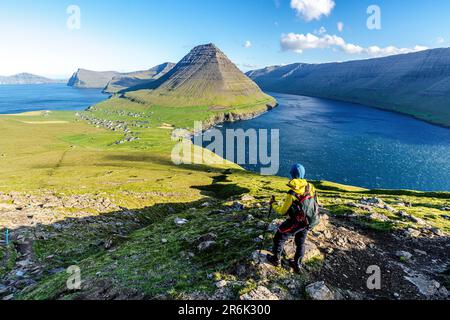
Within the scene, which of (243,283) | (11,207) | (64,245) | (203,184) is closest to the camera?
(243,283)

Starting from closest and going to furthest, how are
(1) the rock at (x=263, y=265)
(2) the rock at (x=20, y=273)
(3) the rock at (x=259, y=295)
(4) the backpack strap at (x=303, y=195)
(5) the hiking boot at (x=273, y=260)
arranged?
(3) the rock at (x=259, y=295) < (4) the backpack strap at (x=303, y=195) < (1) the rock at (x=263, y=265) < (5) the hiking boot at (x=273, y=260) < (2) the rock at (x=20, y=273)

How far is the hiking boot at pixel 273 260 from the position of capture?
47.6 feet

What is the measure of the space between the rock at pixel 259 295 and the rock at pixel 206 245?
652cm

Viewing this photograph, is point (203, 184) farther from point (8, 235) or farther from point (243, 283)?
point (243, 283)

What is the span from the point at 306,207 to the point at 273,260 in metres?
3.39

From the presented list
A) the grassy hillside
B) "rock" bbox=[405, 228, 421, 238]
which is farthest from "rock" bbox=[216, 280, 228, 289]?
"rock" bbox=[405, 228, 421, 238]

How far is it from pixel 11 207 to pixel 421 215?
50.3 metres

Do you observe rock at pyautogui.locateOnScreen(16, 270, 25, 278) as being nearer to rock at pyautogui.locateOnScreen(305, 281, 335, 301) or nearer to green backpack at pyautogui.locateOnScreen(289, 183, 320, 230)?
rock at pyautogui.locateOnScreen(305, 281, 335, 301)

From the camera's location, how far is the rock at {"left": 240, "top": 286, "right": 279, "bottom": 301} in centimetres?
1241

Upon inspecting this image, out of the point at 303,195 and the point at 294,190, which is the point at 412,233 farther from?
the point at 294,190

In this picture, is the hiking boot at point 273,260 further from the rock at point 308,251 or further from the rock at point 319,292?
the rock at point 319,292

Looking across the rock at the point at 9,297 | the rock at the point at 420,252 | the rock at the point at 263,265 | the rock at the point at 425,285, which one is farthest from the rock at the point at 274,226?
the rock at the point at 9,297

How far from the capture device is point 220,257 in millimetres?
17000
